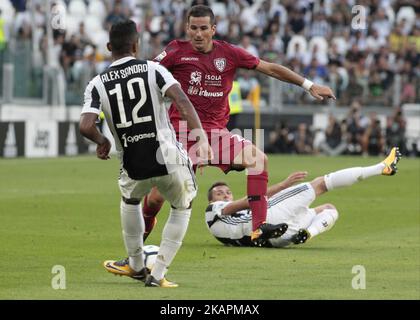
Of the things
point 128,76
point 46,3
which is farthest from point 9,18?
point 128,76

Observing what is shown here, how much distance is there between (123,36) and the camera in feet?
29.7

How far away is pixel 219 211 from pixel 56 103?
20.2 meters

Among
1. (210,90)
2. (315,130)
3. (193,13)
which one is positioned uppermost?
(193,13)

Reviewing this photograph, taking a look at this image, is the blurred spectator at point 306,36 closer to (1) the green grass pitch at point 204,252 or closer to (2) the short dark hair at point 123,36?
(1) the green grass pitch at point 204,252

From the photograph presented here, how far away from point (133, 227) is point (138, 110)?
961mm

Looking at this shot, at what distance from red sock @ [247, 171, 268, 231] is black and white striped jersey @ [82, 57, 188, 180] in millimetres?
2514

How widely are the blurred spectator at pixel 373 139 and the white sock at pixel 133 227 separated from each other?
2308cm

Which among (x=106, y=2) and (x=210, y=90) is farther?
(x=106, y=2)

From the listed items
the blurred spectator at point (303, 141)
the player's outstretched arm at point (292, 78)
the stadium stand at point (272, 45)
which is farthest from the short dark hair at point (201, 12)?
the blurred spectator at point (303, 141)

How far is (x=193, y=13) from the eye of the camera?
11.5 meters

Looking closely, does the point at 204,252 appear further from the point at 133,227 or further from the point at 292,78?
the point at 133,227

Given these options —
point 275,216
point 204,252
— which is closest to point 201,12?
point 275,216

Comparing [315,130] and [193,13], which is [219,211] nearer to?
[193,13]

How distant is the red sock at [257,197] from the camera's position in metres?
11.6
